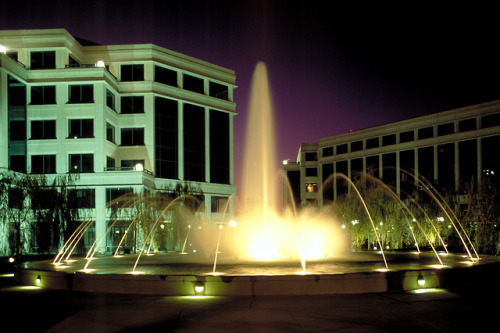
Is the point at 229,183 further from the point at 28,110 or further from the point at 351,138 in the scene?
the point at 351,138

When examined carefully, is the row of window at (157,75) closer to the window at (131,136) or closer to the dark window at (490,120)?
the window at (131,136)

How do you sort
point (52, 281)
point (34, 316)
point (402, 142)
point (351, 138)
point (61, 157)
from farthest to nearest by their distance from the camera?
point (351, 138) < point (402, 142) < point (61, 157) < point (52, 281) < point (34, 316)

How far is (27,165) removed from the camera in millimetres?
51031

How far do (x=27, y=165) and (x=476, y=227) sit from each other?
1589 inches

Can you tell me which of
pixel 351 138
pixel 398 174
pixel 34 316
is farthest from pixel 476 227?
pixel 351 138

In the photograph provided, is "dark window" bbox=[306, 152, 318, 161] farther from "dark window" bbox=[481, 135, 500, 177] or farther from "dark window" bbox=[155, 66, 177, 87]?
"dark window" bbox=[155, 66, 177, 87]

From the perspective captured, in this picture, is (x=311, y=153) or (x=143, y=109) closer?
(x=143, y=109)

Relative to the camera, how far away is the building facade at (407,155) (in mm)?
67312

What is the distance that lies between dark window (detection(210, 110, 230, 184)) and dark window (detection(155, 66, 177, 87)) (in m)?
6.37

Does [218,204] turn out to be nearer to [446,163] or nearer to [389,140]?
[446,163]

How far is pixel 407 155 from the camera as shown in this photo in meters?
79.8

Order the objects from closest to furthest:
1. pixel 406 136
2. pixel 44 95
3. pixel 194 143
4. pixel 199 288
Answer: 1. pixel 199 288
2. pixel 44 95
3. pixel 194 143
4. pixel 406 136

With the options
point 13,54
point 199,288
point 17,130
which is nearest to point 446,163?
point 17,130

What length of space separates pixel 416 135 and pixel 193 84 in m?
34.7
